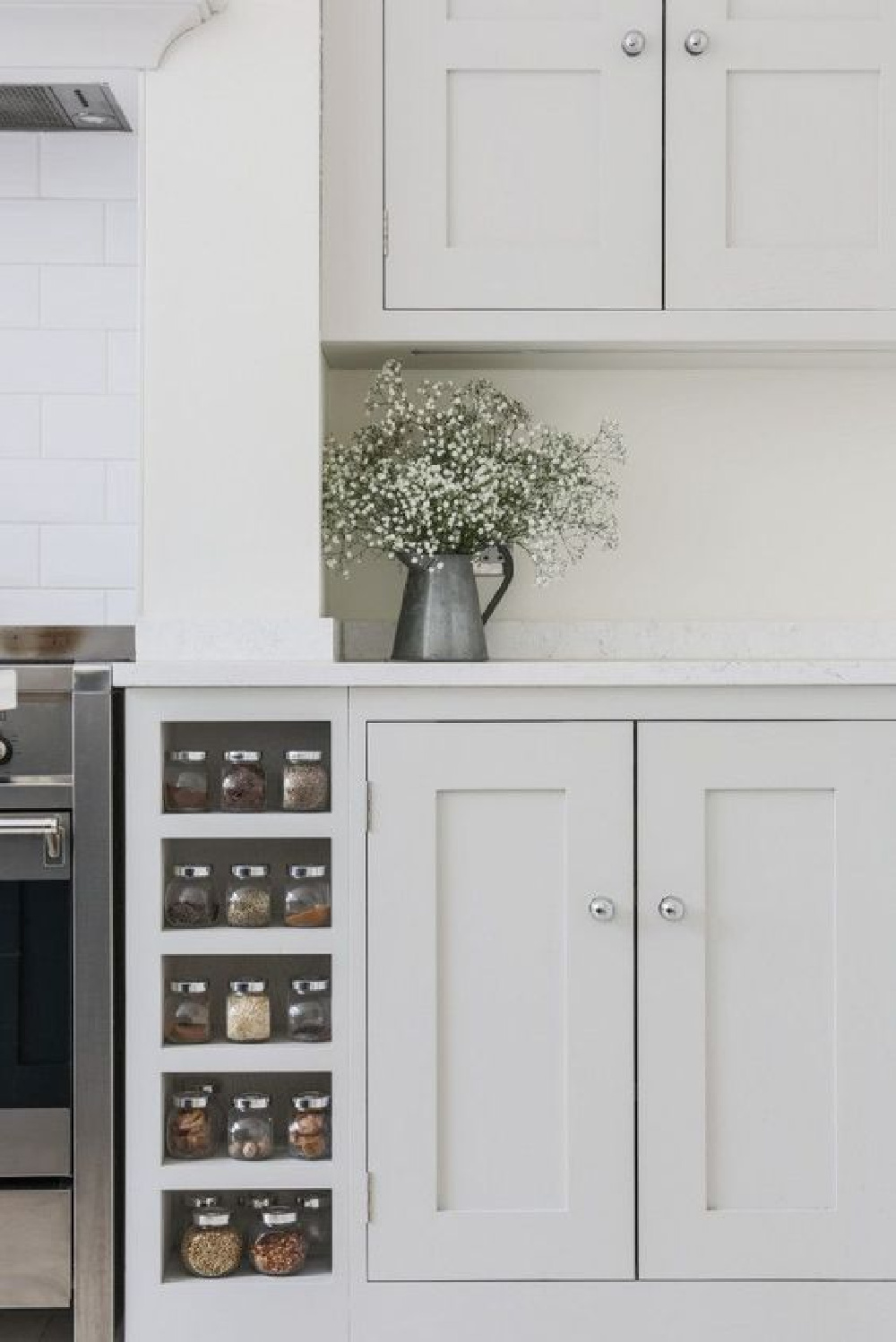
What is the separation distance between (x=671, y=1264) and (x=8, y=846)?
1.03m

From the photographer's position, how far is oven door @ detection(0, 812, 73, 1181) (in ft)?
6.13

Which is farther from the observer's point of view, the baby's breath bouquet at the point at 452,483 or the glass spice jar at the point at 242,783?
the baby's breath bouquet at the point at 452,483

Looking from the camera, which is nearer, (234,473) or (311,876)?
(311,876)

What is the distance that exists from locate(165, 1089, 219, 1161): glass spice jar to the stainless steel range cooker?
8 centimetres

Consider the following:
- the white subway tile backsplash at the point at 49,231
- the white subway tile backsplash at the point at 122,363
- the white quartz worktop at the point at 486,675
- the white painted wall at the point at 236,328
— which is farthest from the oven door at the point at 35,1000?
the white subway tile backsplash at the point at 49,231

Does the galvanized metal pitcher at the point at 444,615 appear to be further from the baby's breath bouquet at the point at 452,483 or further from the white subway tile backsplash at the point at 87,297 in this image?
the white subway tile backsplash at the point at 87,297

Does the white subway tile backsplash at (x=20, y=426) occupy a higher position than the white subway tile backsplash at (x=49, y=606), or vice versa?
the white subway tile backsplash at (x=20, y=426)

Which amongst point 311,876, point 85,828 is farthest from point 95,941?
point 311,876

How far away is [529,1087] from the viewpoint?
6.23 ft

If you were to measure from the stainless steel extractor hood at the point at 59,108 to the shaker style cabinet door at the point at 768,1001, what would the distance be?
1.27 metres

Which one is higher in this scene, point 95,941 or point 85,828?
point 85,828

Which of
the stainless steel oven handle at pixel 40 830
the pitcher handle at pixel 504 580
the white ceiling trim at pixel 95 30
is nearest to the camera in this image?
the stainless steel oven handle at pixel 40 830

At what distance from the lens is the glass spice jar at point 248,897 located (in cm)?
192

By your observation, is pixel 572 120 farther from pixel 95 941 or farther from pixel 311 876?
pixel 95 941
